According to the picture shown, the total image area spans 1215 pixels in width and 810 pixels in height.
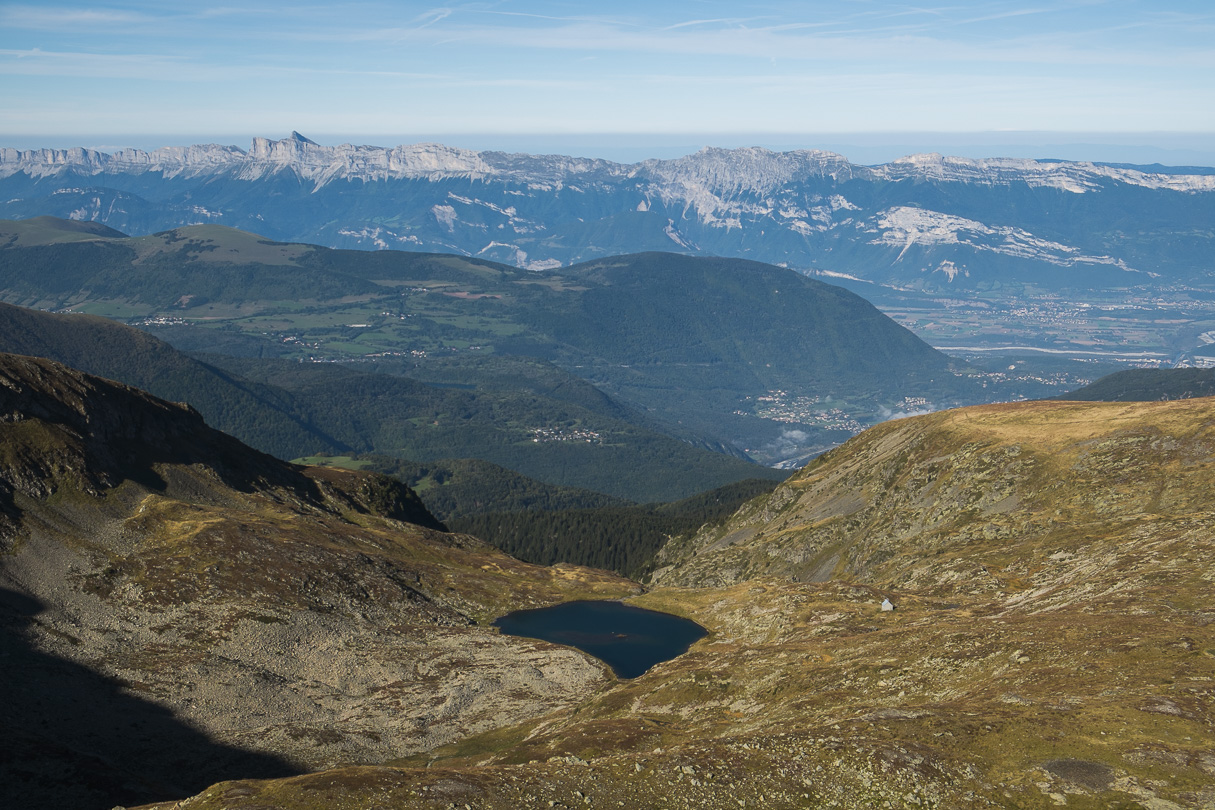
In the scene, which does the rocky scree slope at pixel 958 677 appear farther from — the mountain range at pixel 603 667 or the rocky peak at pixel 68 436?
the rocky peak at pixel 68 436

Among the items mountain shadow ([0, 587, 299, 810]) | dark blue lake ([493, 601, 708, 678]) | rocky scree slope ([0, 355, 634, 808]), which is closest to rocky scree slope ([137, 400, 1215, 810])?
dark blue lake ([493, 601, 708, 678])

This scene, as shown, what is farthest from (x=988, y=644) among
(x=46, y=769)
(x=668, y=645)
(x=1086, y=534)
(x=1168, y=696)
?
(x=46, y=769)

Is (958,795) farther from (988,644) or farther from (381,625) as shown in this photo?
(381,625)

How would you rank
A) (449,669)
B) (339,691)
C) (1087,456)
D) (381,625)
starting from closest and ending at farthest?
(339,691) < (449,669) < (381,625) < (1087,456)

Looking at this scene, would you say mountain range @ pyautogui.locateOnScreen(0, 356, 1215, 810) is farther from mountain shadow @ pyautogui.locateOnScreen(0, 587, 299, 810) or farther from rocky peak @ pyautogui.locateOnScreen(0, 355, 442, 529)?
rocky peak @ pyautogui.locateOnScreen(0, 355, 442, 529)

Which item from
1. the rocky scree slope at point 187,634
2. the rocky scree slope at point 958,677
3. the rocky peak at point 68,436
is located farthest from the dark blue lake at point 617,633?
the rocky peak at point 68,436

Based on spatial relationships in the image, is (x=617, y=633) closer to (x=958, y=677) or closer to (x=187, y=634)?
(x=187, y=634)
